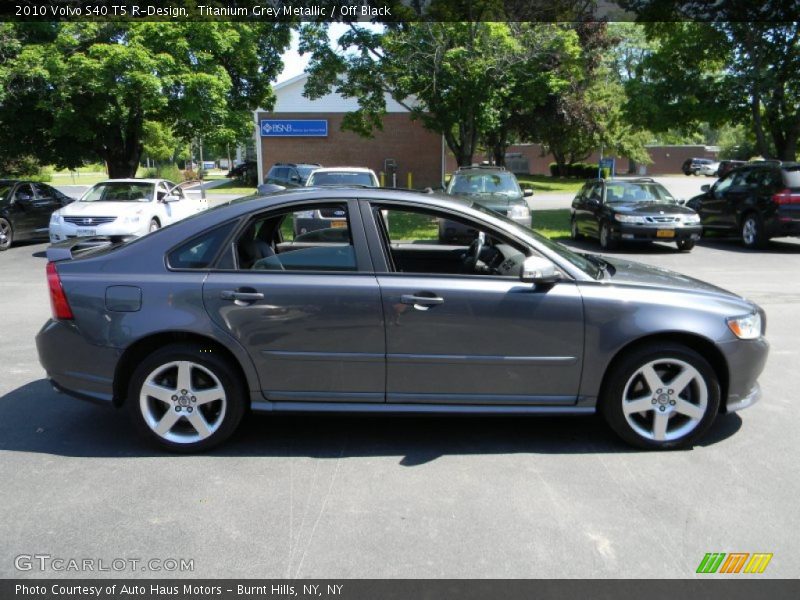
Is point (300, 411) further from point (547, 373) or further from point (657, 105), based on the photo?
point (657, 105)

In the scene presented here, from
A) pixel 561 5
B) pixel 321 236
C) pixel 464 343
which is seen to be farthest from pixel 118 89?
pixel 464 343

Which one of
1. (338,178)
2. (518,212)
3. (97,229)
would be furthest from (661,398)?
(97,229)

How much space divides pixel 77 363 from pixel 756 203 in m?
14.2

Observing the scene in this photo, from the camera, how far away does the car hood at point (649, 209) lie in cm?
1372

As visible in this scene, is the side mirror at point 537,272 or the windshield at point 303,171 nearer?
the side mirror at point 537,272

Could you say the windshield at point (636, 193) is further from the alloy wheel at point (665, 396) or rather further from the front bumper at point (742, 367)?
the alloy wheel at point (665, 396)

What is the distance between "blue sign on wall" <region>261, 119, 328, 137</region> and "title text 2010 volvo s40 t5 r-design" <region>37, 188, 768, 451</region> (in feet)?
108

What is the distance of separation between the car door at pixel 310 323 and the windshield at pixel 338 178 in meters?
9.35

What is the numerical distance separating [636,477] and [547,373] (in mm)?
770

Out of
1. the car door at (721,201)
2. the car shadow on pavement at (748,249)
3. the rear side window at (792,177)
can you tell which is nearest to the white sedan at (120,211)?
the car shadow on pavement at (748,249)

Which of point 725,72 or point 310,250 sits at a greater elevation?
point 725,72

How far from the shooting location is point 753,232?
14.5 m

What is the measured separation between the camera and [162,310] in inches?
161
